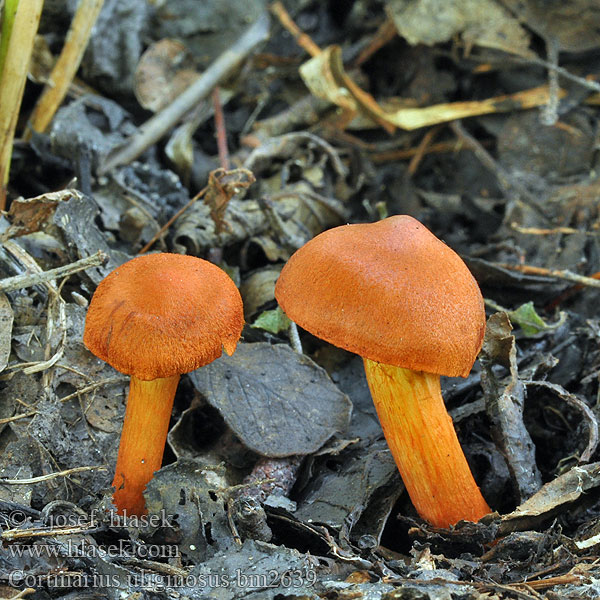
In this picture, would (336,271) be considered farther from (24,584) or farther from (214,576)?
(24,584)

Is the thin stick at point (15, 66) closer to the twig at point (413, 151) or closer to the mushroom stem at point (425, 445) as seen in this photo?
the mushroom stem at point (425, 445)

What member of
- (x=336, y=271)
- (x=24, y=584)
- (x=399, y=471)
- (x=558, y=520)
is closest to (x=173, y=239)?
(x=336, y=271)

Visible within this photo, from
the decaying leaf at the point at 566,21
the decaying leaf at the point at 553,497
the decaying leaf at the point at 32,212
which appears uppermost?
the decaying leaf at the point at 566,21

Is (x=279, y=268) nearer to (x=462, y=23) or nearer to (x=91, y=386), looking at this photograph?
(x=91, y=386)

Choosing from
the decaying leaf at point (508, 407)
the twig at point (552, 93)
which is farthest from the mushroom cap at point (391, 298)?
the twig at point (552, 93)

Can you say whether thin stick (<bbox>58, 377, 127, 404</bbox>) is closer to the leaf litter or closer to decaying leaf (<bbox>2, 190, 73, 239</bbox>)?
the leaf litter

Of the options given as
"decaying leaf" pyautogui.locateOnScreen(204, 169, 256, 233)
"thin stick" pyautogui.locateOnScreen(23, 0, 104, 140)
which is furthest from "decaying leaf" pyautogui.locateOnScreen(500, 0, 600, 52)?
"thin stick" pyautogui.locateOnScreen(23, 0, 104, 140)

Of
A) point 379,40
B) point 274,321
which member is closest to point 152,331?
point 274,321

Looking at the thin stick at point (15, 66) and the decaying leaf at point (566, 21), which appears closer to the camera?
the thin stick at point (15, 66)
